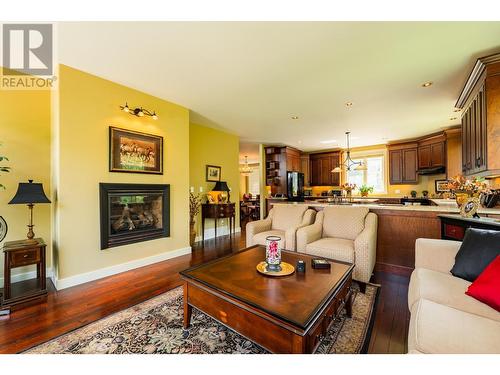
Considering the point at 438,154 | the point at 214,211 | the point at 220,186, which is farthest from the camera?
the point at 438,154

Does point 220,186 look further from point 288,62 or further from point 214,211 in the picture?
point 288,62

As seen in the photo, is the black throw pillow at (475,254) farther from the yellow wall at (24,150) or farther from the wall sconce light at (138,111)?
the yellow wall at (24,150)

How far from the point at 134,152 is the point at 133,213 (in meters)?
0.93

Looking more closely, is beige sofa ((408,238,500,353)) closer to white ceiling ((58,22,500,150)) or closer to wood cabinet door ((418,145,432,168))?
white ceiling ((58,22,500,150))

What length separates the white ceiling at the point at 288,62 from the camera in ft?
6.25

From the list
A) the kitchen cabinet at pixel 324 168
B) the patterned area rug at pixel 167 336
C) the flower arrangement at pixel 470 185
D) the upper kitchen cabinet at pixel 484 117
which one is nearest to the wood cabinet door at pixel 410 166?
the kitchen cabinet at pixel 324 168

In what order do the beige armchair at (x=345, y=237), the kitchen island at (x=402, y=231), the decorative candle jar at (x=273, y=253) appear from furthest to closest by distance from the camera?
the kitchen island at (x=402, y=231) → the beige armchair at (x=345, y=237) → the decorative candle jar at (x=273, y=253)

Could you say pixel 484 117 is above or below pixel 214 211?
above

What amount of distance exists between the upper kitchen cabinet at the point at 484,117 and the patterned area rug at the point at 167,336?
2.12 metres

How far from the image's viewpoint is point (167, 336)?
163 centimetres

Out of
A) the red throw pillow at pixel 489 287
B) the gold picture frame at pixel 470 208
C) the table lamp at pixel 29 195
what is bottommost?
the red throw pillow at pixel 489 287

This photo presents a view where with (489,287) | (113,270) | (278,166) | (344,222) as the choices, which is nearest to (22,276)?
(113,270)
